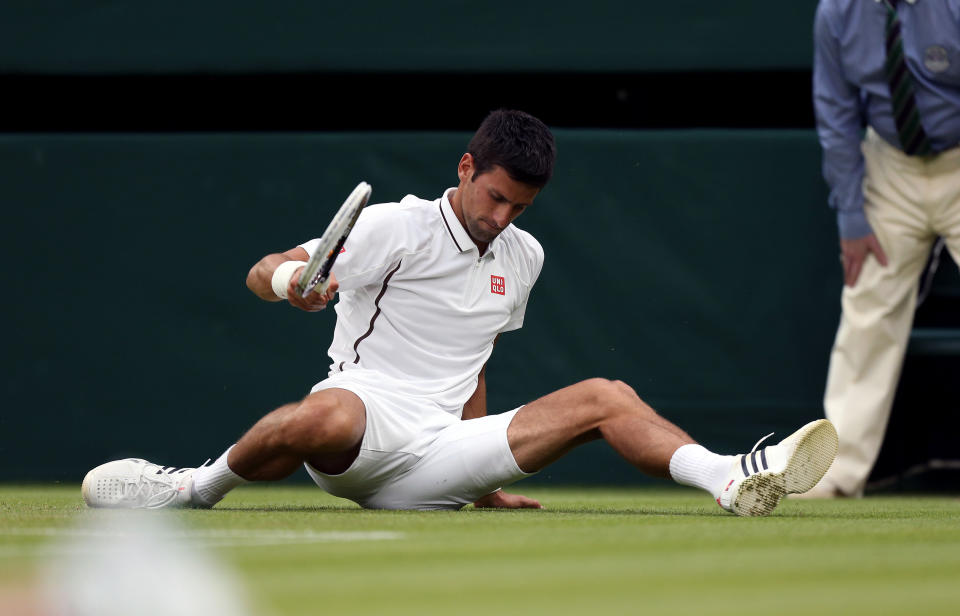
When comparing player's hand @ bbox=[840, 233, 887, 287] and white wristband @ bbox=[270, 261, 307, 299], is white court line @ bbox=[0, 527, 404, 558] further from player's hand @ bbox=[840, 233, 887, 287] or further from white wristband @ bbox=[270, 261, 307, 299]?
player's hand @ bbox=[840, 233, 887, 287]

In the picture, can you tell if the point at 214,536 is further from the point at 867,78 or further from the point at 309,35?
the point at 309,35

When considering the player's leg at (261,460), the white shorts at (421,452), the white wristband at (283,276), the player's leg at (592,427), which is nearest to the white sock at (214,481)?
the player's leg at (261,460)

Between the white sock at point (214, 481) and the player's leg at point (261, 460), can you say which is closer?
the player's leg at point (261, 460)

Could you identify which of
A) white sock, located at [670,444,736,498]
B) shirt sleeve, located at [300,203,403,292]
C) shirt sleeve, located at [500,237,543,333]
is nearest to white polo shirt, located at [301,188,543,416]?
shirt sleeve, located at [300,203,403,292]

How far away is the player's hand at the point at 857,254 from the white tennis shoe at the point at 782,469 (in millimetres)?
2268

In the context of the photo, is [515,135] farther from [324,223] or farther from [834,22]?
[324,223]

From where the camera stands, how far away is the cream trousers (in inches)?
235

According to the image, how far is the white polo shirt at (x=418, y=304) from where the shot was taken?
14.1 ft

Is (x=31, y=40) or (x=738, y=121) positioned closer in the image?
(x=31, y=40)

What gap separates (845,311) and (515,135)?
2.39 m

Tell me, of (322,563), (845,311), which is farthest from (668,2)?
(322,563)

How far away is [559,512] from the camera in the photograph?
4.43 m

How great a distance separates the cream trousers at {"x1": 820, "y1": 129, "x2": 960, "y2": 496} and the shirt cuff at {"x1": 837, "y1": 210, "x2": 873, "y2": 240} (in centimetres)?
7

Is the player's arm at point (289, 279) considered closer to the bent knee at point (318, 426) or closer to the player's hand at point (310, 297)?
the player's hand at point (310, 297)
